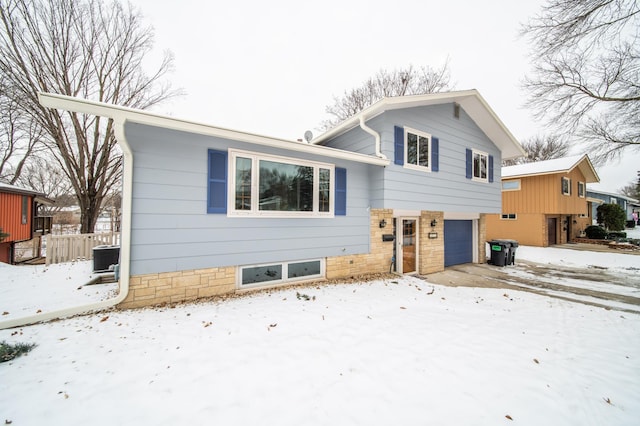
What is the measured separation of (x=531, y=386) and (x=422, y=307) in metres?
2.10

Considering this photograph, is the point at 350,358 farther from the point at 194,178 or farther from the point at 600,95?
the point at 600,95

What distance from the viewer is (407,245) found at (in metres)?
7.40

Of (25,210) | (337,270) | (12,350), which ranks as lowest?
(12,350)

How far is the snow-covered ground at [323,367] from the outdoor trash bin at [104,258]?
1.57 metres

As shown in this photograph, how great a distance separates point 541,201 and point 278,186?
1572 centimetres

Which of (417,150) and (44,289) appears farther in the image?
(417,150)

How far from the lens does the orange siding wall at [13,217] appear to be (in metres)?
10.6

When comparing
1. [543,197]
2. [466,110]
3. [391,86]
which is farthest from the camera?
[391,86]

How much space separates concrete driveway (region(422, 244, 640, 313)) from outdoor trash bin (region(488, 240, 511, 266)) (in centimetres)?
28

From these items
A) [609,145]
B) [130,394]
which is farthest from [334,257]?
[609,145]

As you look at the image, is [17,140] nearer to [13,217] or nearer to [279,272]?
[13,217]

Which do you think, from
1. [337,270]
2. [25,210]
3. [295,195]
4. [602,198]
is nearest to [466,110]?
[295,195]

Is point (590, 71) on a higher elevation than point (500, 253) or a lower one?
higher

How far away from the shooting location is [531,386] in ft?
8.00
